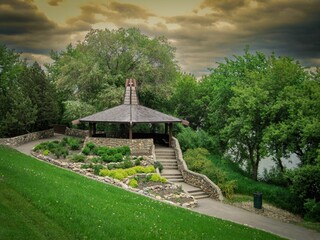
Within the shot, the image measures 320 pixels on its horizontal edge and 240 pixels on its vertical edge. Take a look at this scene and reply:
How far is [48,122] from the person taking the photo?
4572cm

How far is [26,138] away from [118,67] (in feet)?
45.9

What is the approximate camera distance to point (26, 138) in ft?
131

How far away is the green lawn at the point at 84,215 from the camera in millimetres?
12555

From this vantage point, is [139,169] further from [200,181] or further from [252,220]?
[252,220]

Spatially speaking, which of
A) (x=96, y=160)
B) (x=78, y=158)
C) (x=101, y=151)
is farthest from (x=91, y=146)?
(x=96, y=160)

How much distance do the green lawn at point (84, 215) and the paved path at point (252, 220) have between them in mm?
2750

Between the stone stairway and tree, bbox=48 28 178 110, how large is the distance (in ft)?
37.2

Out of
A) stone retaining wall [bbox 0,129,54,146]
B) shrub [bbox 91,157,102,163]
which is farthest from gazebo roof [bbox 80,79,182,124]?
stone retaining wall [bbox 0,129,54,146]

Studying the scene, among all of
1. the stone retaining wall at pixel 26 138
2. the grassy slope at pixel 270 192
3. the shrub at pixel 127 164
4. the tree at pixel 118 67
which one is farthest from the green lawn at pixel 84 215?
the tree at pixel 118 67

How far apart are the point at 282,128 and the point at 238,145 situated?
9412 mm

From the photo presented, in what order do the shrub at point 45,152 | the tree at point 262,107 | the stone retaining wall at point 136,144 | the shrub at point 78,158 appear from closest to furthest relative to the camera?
the shrub at point 78,158 < the tree at point 262,107 < the shrub at point 45,152 < the stone retaining wall at point 136,144

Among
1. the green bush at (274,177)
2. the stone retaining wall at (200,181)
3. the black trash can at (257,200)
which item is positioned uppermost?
the stone retaining wall at (200,181)

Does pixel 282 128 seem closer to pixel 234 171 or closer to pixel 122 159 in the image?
pixel 234 171

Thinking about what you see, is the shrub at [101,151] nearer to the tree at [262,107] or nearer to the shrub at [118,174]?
the shrub at [118,174]
